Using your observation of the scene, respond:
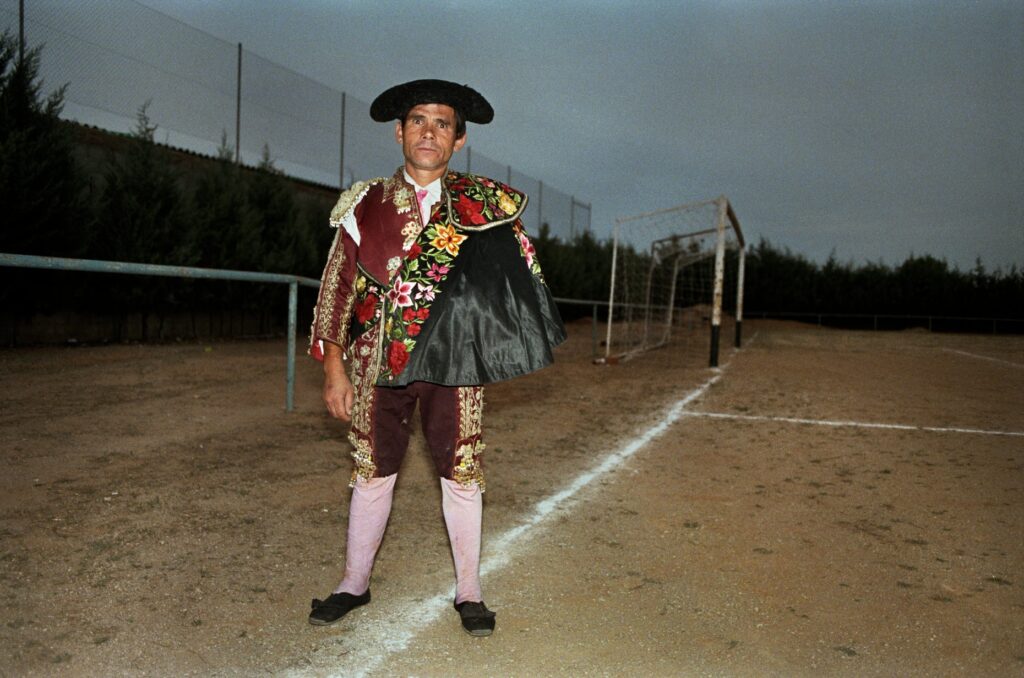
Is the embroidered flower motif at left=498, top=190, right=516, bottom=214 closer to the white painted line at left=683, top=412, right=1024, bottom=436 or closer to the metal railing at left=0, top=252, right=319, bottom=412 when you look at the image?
the metal railing at left=0, top=252, right=319, bottom=412

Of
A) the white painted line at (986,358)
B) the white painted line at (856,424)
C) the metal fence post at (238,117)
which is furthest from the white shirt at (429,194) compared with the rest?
the white painted line at (986,358)

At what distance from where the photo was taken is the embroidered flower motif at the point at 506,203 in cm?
231

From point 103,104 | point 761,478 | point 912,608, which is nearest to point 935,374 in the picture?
point 761,478

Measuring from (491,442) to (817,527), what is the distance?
238cm

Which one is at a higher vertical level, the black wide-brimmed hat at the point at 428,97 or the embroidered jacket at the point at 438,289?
the black wide-brimmed hat at the point at 428,97

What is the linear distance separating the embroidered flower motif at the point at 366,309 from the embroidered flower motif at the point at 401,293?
0.24 feet

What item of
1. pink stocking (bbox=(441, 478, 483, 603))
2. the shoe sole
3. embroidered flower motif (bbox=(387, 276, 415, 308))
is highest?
embroidered flower motif (bbox=(387, 276, 415, 308))

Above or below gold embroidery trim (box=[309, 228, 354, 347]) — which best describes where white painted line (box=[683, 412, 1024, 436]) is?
below

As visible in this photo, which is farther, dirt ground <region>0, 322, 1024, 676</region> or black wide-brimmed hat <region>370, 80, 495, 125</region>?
black wide-brimmed hat <region>370, 80, 495, 125</region>

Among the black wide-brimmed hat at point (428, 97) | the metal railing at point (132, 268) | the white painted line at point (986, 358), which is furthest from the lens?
the white painted line at point (986, 358)

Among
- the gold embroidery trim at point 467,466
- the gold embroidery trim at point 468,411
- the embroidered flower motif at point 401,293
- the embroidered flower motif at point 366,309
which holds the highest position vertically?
the embroidered flower motif at point 401,293

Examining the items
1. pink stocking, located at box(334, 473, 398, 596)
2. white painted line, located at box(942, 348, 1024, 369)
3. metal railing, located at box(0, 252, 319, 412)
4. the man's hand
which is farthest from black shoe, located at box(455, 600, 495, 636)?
white painted line, located at box(942, 348, 1024, 369)

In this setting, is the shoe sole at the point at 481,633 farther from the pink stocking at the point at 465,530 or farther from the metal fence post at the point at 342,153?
the metal fence post at the point at 342,153

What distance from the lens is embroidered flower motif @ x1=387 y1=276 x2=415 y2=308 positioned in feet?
7.32
